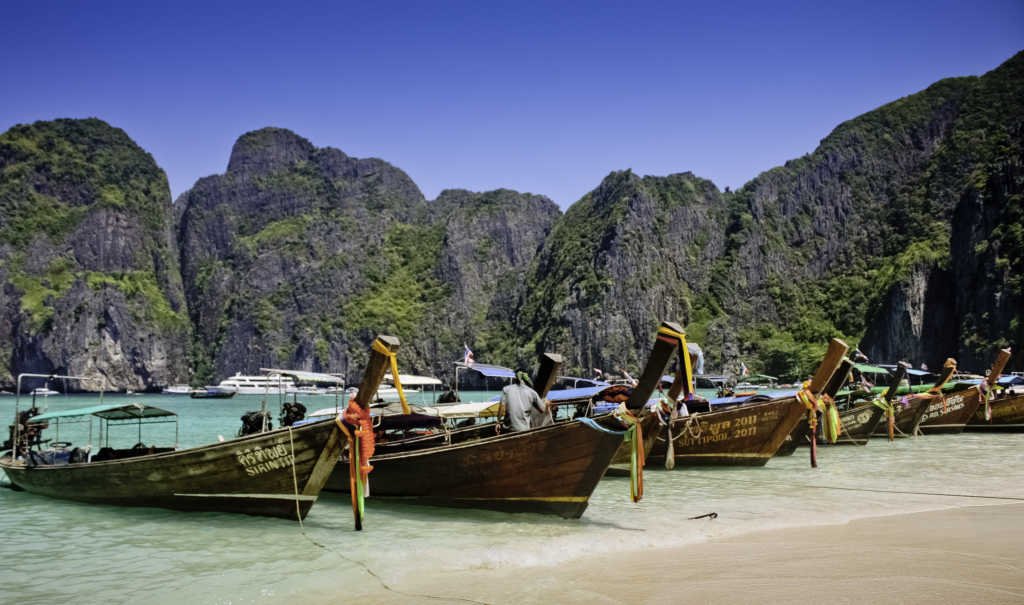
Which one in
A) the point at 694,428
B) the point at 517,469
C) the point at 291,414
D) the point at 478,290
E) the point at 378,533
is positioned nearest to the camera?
the point at 378,533

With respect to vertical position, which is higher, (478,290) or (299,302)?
(478,290)

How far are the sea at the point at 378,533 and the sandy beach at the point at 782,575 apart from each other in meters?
0.49

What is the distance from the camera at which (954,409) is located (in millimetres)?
25078

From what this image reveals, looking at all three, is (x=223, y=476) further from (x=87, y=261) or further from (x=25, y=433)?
(x=87, y=261)

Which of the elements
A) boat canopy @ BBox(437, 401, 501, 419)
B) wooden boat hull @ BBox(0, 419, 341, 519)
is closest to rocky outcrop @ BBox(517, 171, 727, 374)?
boat canopy @ BBox(437, 401, 501, 419)

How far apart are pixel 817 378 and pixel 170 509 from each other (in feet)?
39.3

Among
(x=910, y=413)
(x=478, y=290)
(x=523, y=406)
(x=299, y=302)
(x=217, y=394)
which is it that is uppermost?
(x=478, y=290)

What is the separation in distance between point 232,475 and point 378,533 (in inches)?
94.5

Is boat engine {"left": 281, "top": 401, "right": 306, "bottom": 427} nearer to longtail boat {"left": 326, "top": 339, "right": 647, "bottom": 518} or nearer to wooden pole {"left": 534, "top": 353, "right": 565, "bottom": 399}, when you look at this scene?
longtail boat {"left": 326, "top": 339, "right": 647, "bottom": 518}

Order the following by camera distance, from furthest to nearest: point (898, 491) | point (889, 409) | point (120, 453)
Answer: point (889, 409), point (120, 453), point (898, 491)

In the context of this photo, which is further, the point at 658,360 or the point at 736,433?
the point at 736,433

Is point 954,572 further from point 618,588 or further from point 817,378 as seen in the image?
point 817,378

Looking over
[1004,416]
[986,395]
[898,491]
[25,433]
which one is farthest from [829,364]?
[25,433]

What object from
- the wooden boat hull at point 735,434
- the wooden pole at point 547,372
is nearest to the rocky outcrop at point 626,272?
the wooden boat hull at point 735,434
